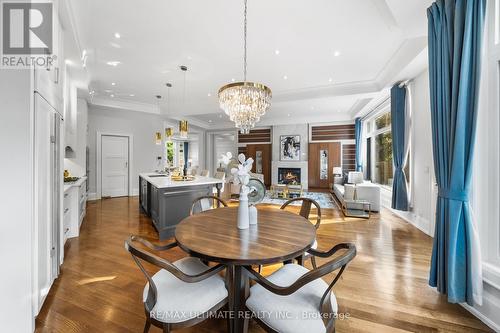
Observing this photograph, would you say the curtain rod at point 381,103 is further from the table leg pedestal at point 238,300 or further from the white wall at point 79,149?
the white wall at point 79,149

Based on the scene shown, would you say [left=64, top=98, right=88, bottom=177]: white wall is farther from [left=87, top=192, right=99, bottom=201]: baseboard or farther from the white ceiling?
[left=87, top=192, right=99, bottom=201]: baseboard

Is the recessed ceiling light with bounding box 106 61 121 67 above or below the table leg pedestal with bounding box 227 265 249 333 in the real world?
above

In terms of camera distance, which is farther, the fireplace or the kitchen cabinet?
the fireplace

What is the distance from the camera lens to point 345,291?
6.49 ft

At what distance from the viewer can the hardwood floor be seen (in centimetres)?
156

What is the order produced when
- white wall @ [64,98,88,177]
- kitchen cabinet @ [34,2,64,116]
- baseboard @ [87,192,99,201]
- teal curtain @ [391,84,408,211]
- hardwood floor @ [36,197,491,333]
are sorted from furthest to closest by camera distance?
1. baseboard @ [87,192,99,201]
2. white wall @ [64,98,88,177]
3. teal curtain @ [391,84,408,211]
4. hardwood floor @ [36,197,491,333]
5. kitchen cabinet @ [34,2,64,116]

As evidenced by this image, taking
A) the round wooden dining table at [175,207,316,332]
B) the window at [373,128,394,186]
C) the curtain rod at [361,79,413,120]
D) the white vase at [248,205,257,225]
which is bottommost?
the round wooden dining table at [175,207,316,332]

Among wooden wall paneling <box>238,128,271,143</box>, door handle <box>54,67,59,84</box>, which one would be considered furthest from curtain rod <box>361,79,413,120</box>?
door handle <box>54,67,59,84</box>

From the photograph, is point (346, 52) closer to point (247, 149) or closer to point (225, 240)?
point (225, 240)

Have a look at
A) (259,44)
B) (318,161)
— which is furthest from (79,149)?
(318,161)

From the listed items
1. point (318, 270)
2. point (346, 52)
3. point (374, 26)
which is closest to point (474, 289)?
point (318, 270)

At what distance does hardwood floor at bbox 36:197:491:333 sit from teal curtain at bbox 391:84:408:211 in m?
0.94

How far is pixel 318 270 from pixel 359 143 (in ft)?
25.3

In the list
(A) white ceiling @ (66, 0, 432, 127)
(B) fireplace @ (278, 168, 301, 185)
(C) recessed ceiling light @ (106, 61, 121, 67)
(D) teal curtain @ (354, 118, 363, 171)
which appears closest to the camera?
(A) white ceiling @ (66, 0, 432, 127)
